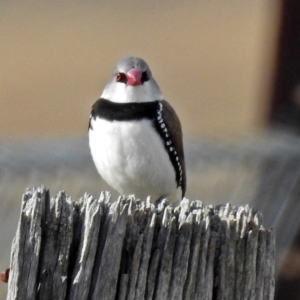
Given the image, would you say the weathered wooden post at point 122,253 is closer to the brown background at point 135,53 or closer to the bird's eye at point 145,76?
the bird's eye at point 145,76

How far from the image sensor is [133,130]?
247 inches

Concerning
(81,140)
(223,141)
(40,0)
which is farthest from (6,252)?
(40,0)

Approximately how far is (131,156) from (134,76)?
1.75 feet

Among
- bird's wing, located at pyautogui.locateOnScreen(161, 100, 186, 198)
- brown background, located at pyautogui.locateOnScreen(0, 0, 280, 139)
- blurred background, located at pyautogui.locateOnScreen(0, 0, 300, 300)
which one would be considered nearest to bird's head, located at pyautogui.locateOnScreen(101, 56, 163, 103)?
bird's wing, located at pyautogui.locateOnScreen(161, 100, 186, 198)

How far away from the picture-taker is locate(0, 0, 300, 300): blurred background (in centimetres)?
766

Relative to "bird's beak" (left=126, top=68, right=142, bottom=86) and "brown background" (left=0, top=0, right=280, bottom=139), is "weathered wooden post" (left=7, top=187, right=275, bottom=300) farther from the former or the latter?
"brown background" (left=0, top=0, right=280, bottom=139)

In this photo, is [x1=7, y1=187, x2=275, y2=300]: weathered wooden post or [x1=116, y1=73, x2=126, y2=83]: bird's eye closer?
[x1=7, y1=187, x2=275, y2=300]: weathered wooden post

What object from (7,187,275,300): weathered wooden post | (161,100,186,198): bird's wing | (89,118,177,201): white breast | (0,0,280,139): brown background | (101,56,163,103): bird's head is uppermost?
(0,0,280,139): brown background

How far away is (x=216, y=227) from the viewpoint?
130 inches

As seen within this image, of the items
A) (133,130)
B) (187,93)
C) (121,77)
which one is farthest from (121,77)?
(187,93)

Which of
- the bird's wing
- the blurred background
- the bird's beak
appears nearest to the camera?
the bird's beak

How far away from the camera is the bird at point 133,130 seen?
20.6 feet

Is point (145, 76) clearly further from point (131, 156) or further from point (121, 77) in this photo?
point (131, 156)

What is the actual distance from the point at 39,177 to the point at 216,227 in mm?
4805
